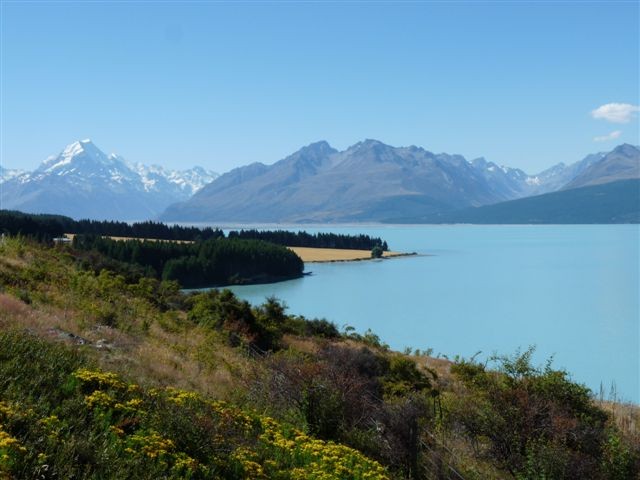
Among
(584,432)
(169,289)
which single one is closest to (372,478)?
(584,432)

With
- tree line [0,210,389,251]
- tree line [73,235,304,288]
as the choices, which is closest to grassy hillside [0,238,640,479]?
tree line [73,235,304,288]

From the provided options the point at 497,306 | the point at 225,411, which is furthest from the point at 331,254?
the point at 225,411

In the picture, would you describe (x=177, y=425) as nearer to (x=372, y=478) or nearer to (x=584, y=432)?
(x=372, y=478)

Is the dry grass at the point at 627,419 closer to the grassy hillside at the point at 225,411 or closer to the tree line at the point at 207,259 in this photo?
the grassy hillside at the point at 225,411

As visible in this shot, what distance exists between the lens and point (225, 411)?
9.09m

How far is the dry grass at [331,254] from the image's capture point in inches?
5875

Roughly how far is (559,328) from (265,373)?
55.0 m

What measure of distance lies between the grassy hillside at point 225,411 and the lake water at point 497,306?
18.7 m

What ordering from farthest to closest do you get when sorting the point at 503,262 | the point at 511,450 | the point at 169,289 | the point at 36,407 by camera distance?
1. the point at 503,262
2. the point at 169,289
3. the point at 511,450
4. the point at 36,407

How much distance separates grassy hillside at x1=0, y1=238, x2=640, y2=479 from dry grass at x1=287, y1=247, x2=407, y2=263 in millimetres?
125695

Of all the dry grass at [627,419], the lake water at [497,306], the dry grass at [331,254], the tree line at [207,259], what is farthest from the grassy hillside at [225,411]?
the dry grass at [331,254]

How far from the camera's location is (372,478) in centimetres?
793

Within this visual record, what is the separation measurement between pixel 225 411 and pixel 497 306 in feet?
237

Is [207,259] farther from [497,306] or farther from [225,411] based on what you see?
[225,411]
